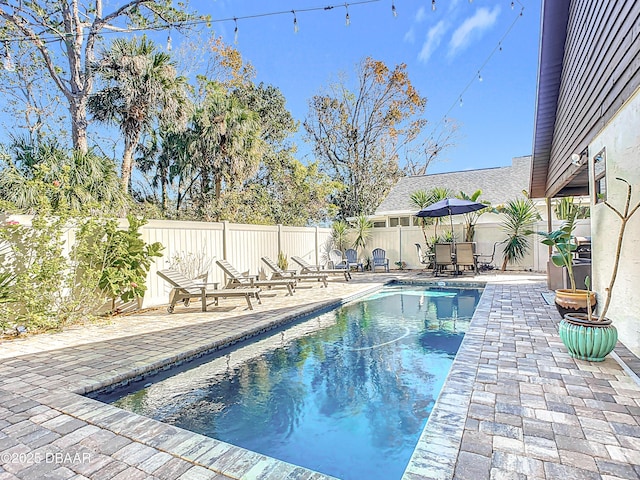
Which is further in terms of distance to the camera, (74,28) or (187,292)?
(74,28)

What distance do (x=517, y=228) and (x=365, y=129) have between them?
49.2 ft

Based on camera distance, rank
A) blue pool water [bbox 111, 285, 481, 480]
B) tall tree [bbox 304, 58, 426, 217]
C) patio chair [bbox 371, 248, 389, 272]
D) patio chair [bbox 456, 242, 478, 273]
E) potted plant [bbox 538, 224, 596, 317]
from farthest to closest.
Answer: tall tree [bbox 304, 58, 426, 217]
patio chair [bbox 371, 248, 389, 272]
patio chair [bbox 456, 242, 478, 273]
potted plant [bbox 538, 224, 596, 317]
blue pool water [bbox 111, 285, 481, 480]

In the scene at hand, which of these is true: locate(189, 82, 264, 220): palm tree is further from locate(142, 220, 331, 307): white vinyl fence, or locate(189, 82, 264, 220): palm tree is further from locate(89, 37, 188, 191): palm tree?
locate(142, 220, 331, 307): white vinyl fence

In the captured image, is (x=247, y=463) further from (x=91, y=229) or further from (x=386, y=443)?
(x=91, y=229)

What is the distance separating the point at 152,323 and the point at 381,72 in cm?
2224

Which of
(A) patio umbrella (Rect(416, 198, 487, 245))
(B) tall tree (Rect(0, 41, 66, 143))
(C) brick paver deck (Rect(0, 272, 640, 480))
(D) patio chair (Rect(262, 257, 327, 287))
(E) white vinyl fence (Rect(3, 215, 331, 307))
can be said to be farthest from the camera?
(B) tall tree (Rect(0, 41, 66, 143))

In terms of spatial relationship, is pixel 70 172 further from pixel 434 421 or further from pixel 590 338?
pixel 590 338

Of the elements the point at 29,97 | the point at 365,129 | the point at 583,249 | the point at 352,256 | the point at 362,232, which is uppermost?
the point at 365,129

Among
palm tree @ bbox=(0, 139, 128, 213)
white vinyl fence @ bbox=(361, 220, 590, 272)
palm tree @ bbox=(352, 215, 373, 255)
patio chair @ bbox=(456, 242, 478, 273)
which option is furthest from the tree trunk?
patio chair @ bbox=(456, 242, 478, 273)

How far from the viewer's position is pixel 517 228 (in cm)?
1240

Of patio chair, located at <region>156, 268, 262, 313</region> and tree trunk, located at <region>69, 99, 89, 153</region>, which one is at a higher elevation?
tree trunk, located at <region>69, 99, 89, 153</region>

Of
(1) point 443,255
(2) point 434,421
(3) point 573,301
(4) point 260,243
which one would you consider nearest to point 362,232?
(1) point 443,255

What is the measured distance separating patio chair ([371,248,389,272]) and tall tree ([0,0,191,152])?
1053cm

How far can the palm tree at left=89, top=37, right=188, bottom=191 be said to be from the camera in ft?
36.6
